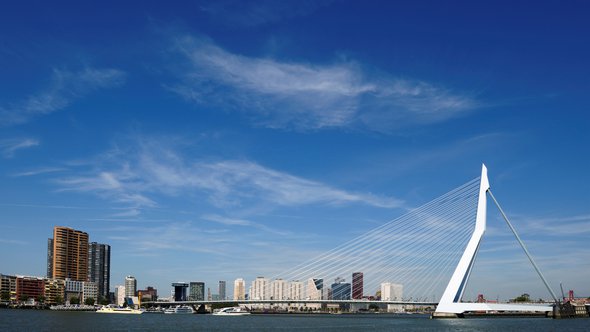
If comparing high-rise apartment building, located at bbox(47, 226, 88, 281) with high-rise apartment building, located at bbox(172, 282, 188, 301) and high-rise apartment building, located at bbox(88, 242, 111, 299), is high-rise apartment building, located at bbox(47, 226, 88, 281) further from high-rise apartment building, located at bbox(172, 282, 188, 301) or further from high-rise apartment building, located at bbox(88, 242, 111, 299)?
high-rise apartment building, located at bbox(172, 282, 188, 301)

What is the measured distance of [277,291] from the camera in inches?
7500

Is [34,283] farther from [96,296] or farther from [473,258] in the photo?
[473,258]

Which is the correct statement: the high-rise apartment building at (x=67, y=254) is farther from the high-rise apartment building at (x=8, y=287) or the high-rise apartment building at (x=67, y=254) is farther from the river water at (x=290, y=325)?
the river water at (x=290, y=325)

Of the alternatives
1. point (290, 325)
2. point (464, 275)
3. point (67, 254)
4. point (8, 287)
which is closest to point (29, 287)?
point (8, 287)

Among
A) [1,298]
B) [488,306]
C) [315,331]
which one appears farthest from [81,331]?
[1,298]

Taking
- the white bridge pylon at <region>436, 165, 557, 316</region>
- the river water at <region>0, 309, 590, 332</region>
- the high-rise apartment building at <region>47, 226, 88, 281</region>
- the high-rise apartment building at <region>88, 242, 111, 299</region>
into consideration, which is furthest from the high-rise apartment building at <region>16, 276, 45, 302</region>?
the white bridge pylon at <region>436, 165, 557, 316</region>

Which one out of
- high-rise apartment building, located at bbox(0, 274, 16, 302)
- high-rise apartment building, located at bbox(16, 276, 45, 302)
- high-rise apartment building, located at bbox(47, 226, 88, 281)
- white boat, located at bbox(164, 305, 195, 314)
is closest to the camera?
white boat, located at bbox(164, 305, 195, 314)

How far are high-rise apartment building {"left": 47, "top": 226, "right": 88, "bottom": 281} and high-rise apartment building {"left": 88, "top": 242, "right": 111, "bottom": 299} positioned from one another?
534 centimetres

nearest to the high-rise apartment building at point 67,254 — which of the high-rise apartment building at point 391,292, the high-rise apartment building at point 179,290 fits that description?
the high-rise apartment building at point 179,290

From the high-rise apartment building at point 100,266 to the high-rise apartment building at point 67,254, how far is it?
5340 millimetres

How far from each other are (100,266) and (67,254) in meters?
18.8

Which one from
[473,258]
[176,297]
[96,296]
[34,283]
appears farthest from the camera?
[96,296]

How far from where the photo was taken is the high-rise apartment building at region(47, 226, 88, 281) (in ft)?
557

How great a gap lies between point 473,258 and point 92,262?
155640 mm
